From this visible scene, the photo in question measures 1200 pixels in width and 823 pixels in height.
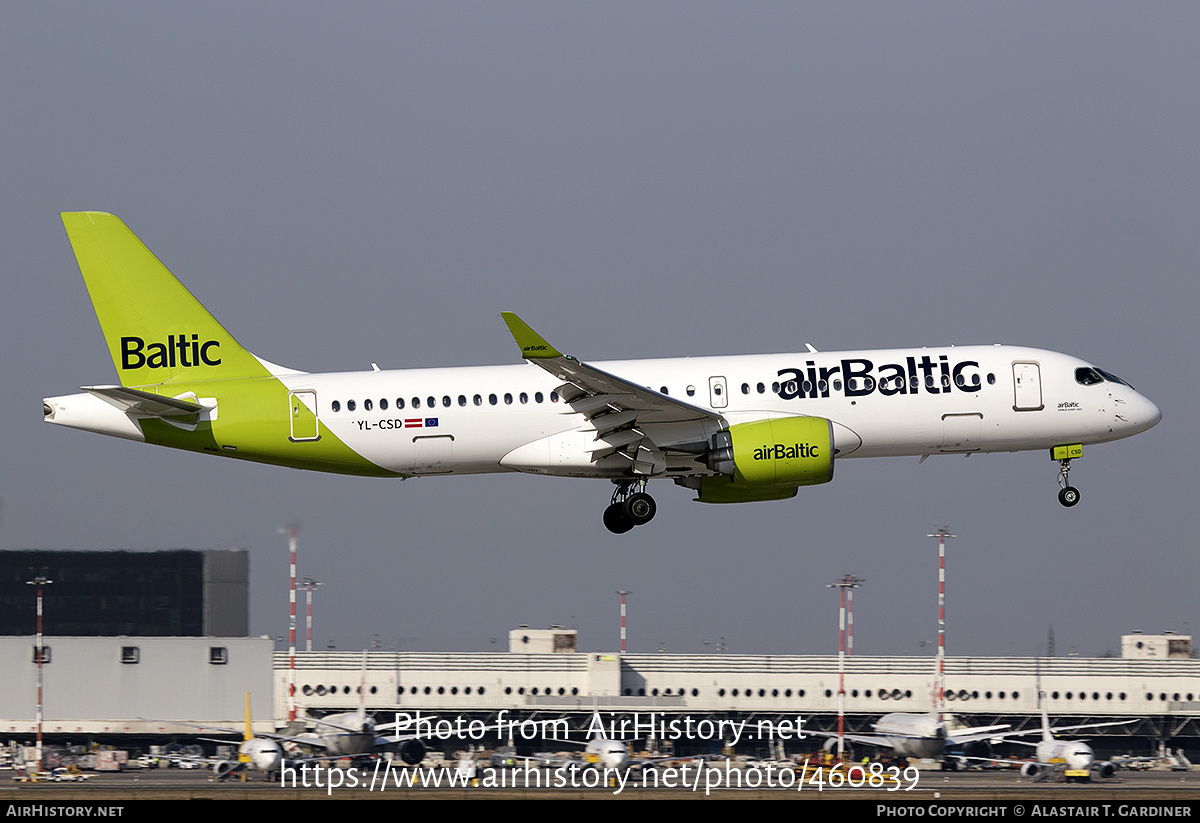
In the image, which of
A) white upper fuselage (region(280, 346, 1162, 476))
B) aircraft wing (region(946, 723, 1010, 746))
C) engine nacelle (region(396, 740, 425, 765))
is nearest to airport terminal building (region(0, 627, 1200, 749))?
aircraft wing (region(946, 723, 1010, 746))

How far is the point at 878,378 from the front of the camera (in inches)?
1613

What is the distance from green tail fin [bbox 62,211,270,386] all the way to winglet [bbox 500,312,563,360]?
9222 mm

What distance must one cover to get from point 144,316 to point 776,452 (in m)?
18.2

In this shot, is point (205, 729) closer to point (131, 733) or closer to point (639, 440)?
point (131, 733)

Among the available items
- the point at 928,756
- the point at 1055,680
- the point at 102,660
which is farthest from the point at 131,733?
the point at 1055,680

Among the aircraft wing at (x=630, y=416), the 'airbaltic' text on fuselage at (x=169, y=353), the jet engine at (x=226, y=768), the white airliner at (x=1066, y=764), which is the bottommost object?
the white airliner at (x=1066, y=764)

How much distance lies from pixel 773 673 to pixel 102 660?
36.3m

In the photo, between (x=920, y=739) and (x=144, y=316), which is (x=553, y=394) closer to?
(x=144, y=316)

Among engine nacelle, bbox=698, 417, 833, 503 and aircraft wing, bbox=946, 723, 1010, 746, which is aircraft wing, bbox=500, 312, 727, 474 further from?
aircraft wing, bbox=946, 723, 1010, 746

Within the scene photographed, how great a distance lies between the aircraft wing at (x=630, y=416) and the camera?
127 feet

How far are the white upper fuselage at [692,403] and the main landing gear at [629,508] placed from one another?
3.90 feet

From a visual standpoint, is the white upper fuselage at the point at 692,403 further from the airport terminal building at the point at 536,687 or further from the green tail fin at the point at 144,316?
the airport terminal building at the point at 536,687

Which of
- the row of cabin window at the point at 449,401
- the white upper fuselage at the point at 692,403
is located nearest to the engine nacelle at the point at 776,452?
the white upper fuselage at the point at 692,403

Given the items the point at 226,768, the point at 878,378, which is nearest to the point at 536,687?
the point at 226,768
